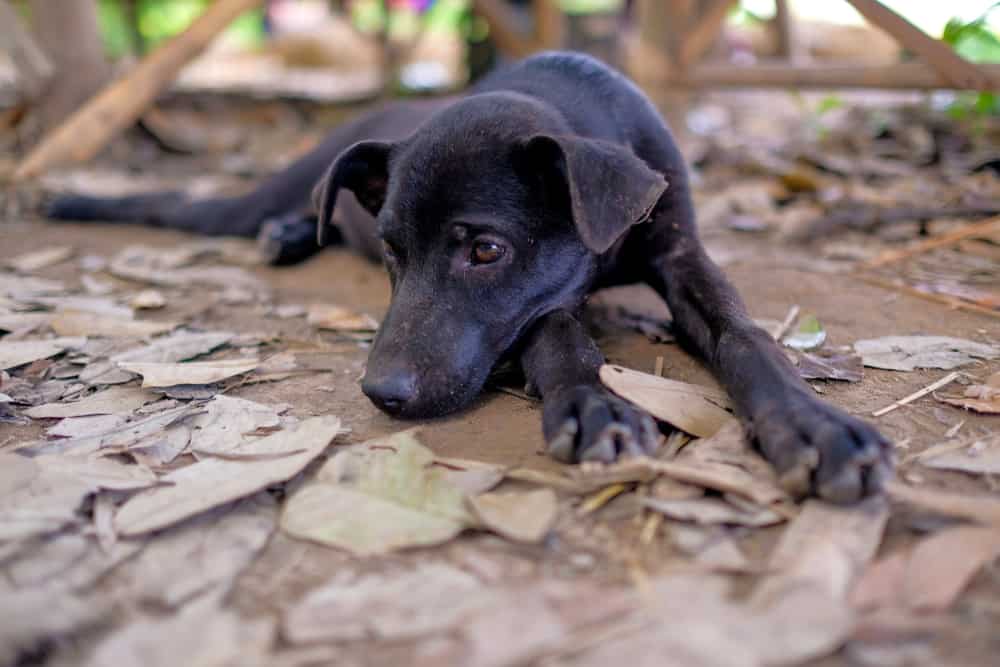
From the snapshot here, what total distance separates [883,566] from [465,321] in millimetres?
1341

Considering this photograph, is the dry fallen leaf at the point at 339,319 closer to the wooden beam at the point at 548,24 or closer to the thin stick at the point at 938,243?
the thin stick at the point at 938,243

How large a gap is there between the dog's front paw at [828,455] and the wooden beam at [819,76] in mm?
2967

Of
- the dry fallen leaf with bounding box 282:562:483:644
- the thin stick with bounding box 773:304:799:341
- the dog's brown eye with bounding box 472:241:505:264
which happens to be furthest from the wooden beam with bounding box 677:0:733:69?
the dry fallen leaf with bounding box 282:562:483:644

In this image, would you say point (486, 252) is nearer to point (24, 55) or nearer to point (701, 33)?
point (701, 33)

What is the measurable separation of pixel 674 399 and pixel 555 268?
615 millimetres

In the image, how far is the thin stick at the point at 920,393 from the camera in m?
2.49

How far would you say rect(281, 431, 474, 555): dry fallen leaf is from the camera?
1891mm

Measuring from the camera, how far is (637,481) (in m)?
2.07

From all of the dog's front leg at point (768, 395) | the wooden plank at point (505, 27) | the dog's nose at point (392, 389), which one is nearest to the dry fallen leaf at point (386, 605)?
the dog's nose at point (392, 389)

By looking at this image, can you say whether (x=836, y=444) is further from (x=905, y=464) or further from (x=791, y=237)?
(x=791, y=237)

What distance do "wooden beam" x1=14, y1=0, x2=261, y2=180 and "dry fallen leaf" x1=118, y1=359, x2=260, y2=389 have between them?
11.0 ft

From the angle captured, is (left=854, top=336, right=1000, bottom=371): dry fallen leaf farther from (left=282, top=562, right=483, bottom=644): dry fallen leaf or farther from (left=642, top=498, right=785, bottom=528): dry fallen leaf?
(left=282, top=562, right=483, bottom=644): dry fallen leaf

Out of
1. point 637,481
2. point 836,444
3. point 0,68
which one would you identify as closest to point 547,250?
point 637,481

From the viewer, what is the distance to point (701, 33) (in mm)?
6129
